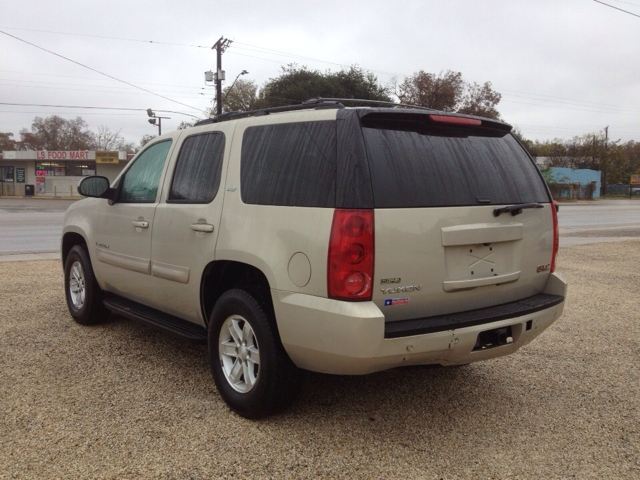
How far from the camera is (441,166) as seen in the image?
3.32 m

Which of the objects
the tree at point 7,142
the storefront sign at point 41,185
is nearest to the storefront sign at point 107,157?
the storefront sign at point 41,185

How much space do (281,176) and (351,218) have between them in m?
0.65

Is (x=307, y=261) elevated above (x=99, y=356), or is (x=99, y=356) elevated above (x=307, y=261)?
(x=307, y=261)

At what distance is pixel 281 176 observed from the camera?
3.37 meters

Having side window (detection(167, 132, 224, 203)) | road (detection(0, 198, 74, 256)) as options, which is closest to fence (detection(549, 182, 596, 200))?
road (detection(0, 198, 74, 256))

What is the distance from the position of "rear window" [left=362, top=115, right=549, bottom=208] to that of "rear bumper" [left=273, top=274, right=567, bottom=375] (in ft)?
2.07

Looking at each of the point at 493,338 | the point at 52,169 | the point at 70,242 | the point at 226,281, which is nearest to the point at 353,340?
the point at 493,338

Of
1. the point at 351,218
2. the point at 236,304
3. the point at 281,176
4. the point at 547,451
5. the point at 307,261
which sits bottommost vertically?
the point at 547,451

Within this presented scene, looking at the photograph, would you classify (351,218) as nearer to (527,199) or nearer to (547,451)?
(527,199)

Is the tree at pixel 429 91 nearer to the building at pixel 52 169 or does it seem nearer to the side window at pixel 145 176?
the building at pixel 52 169

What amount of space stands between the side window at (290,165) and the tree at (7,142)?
293ft

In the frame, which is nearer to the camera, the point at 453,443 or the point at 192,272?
the point at 453,443

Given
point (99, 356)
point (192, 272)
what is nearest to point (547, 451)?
point (192, 272)

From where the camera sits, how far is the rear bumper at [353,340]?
9.41 feet
